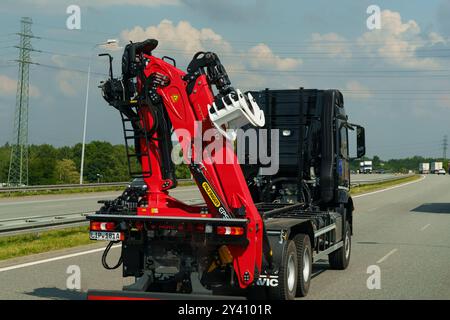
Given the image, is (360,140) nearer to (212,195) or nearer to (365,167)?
(212,195)

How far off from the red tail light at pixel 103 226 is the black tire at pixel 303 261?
2.59 metres

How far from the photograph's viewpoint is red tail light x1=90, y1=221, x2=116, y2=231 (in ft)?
26.1

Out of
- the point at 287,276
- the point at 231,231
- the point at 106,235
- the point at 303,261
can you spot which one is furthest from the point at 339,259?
the point at 106,235

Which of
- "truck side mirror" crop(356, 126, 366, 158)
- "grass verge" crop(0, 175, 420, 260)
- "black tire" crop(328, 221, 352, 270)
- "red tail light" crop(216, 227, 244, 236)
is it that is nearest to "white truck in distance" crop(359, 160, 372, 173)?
"grass verge" crop(0, 175, 420, 260)

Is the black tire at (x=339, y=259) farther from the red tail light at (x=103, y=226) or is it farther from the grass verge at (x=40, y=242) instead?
the grass verge at (x=40, y=242)

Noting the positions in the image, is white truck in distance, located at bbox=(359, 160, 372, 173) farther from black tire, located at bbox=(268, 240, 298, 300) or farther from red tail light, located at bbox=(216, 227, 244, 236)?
red tail light, located at bbox=(216, 227, 244, 236)

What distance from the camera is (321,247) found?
420 inches

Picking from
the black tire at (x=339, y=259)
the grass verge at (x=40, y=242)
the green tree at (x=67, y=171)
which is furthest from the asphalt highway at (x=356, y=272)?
the green tree at (x=67, y=171)

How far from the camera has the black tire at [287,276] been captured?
27.3 ft

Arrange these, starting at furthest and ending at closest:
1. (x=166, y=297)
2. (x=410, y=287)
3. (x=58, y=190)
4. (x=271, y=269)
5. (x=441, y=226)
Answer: (x=58, y=190)
(x=441, y=226)
(x=410, y=287)
(x=271, y=269)
(x=166, y=297)

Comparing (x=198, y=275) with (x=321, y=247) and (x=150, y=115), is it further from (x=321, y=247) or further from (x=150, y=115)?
(x=321, y=247)

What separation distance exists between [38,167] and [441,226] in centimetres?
7759
